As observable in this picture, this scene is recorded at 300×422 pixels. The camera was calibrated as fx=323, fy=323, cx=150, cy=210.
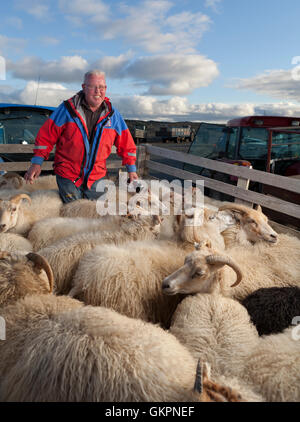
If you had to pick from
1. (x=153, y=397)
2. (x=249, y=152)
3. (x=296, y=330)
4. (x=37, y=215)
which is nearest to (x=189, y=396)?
(x=153, y=397)

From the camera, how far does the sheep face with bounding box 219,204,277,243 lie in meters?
3.56

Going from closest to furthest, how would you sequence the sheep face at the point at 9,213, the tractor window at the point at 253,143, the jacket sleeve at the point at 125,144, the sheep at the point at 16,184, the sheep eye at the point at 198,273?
the sheep eye at the point at 198,273
the sheep face at the point at 9,213
the jacket sleeve at the point at 125,144
the sheep at the point at 16,184
the tractor window at the point at 253,143

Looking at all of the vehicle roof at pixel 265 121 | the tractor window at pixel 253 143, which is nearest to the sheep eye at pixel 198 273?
the tractor window at pixel 253 143

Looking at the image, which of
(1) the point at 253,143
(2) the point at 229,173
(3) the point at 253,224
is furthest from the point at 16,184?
(1) the point at 253,143

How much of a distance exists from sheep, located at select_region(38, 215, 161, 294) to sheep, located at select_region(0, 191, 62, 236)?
99 cm

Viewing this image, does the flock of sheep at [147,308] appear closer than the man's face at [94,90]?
Yes

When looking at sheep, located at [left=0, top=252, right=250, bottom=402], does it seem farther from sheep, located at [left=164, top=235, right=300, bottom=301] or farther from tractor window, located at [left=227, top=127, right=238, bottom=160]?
tractor window, located at [left=227, top=127, right=238, bottom=160]

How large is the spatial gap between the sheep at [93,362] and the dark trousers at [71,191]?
117 inches

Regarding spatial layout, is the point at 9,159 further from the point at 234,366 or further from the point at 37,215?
the point at 234,366

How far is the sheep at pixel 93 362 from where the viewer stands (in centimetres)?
143

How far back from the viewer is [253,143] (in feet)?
25.0

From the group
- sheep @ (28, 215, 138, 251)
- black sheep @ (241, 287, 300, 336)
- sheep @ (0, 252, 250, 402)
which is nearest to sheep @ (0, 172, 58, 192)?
sheep @ (28, 215, 138, 251)

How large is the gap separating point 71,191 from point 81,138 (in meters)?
0.79

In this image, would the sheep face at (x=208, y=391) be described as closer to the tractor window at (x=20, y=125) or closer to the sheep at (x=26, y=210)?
the sheep at (x=26, y=210)
